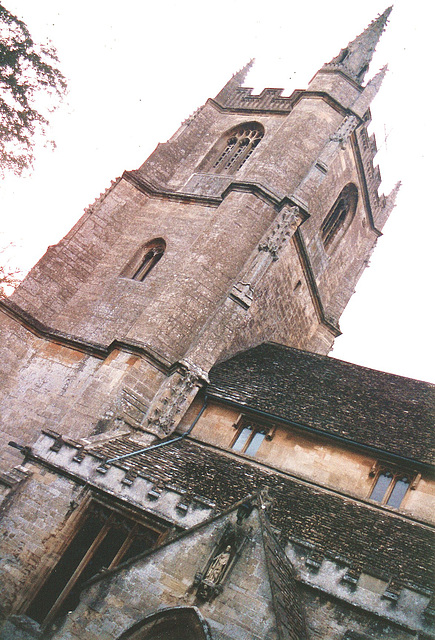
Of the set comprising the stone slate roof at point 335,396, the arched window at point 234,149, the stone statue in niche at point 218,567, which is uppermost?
the arched window at point 234,149

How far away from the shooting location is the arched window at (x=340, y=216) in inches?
781

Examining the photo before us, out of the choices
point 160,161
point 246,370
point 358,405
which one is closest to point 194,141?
point 160,161

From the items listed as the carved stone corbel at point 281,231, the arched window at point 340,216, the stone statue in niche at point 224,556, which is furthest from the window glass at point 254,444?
the arched window at point 340,216

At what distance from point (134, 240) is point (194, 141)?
5778 mm

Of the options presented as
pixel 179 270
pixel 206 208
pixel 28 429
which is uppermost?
pixel 206 208

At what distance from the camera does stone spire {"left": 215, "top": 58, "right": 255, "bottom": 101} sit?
22.2m

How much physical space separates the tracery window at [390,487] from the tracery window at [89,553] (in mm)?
4678

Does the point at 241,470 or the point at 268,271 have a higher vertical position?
the point at 268,271

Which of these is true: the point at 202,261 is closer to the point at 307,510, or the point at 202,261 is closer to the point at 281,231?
the point at 281,231

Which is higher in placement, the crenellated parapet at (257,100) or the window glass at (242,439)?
the crenellated parapet at (257,100)

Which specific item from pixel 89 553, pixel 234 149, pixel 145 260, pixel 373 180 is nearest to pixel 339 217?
pixel 373 180

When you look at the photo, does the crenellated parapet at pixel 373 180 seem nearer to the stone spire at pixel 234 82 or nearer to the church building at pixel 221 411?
the church building at pixel 221 411

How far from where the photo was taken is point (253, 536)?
23.1ft

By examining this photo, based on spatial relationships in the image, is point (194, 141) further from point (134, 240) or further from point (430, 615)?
point (430, 615)
